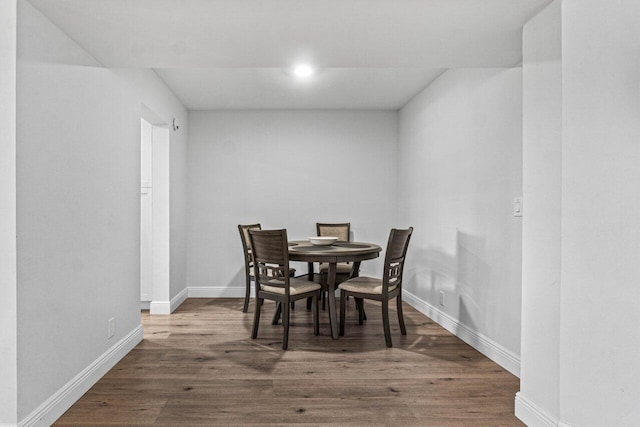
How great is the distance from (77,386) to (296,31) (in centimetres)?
230

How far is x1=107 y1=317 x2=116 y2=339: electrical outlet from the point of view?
8.91 feet

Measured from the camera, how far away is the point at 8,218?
1745mm

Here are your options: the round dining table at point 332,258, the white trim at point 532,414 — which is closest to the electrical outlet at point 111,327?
the round dining table at point 332,258

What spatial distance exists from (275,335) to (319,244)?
98cm

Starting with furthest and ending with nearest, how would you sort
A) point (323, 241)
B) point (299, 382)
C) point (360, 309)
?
point (323, 241), point (360, 309), point (299, 382)

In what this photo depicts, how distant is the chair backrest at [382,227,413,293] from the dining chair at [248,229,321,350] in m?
0.59

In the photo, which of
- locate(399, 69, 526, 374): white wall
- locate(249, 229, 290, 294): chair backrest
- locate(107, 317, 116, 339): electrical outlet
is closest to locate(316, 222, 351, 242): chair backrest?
locate(399, 69, 526, 374): white wall

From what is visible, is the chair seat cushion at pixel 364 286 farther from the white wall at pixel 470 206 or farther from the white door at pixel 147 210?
the white door at pixel 147 210

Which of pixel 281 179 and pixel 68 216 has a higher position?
pixel 281 179

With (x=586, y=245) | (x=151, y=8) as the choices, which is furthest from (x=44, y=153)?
(x=586, y=245)

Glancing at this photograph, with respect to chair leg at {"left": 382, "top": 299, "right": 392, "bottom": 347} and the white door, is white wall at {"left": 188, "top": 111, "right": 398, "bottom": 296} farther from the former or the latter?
chair leg at {"left": 382, "top": 299, "right": 392, "bottom": 347}

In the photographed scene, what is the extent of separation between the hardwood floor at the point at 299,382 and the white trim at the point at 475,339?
6 centimetres

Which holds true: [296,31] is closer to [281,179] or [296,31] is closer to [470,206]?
[470,206]

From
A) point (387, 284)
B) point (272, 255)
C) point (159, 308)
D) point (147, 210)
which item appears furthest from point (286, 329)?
point (147, 210)
